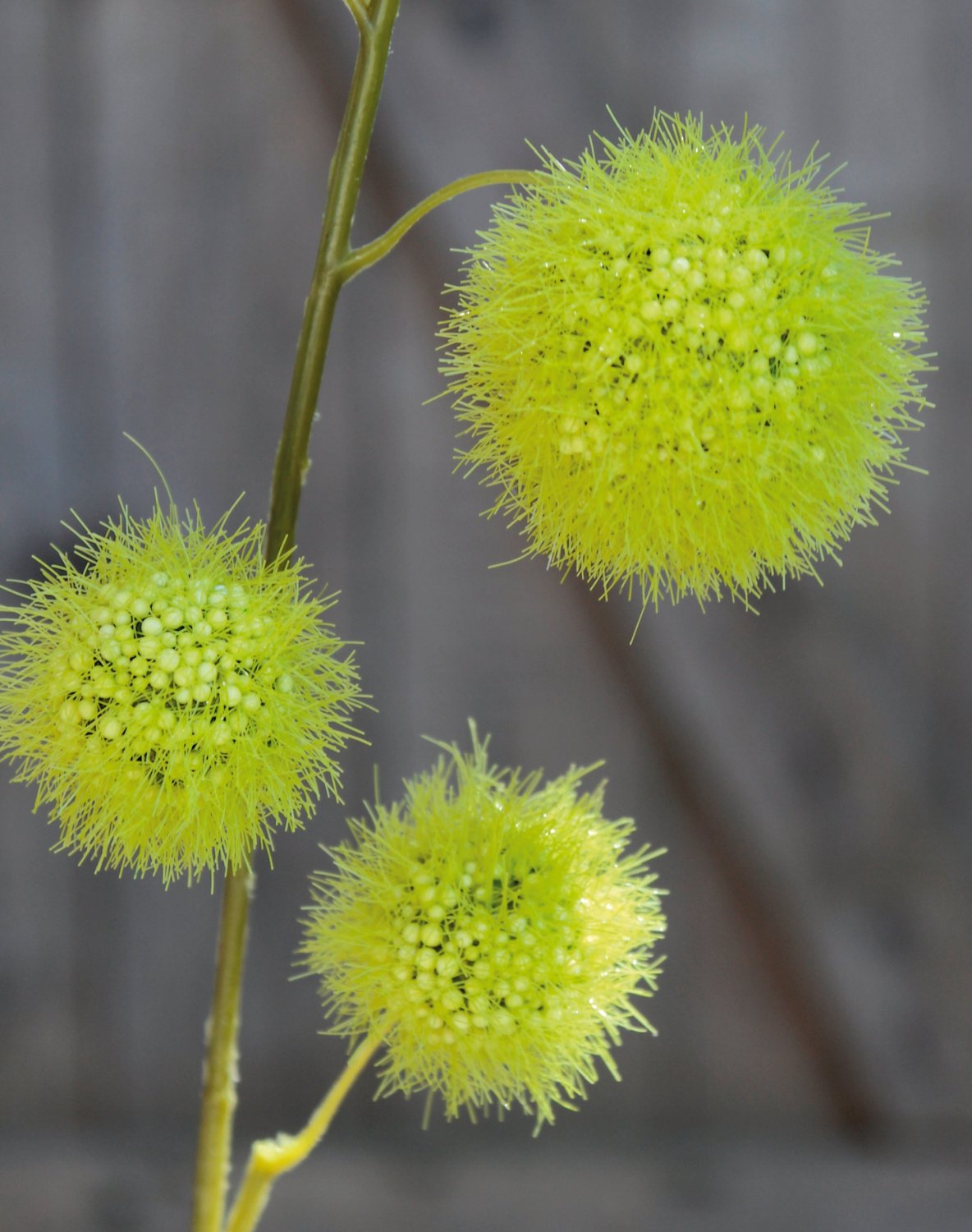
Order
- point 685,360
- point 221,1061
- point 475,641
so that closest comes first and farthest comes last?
1. point 685,360
2. point 221,1061
3. point 475,641

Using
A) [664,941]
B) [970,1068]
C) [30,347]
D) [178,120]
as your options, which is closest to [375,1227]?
[664,941]

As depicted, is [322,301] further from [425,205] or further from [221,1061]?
[221,1061]

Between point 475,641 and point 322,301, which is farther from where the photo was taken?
point 475,641

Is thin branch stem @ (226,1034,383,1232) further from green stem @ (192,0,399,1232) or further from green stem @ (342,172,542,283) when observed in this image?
green stem @ (342,172,542,283)

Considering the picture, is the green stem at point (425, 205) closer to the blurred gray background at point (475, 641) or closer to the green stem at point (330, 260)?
the green stem at point (330, 260)

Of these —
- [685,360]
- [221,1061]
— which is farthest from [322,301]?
[221,1061]
